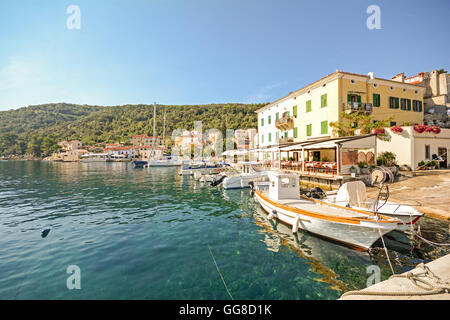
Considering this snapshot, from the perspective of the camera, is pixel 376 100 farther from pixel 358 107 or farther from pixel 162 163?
pixel 162 163

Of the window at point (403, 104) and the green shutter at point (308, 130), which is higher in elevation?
the window at point (403, 104)

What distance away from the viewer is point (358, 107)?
19.5m

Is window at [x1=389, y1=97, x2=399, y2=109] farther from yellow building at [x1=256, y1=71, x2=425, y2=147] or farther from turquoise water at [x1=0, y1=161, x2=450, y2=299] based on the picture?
turquoise water at [x1=0, y1=161, x2=450, y2=299]

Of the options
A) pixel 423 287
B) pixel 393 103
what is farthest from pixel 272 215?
pixel 393 103

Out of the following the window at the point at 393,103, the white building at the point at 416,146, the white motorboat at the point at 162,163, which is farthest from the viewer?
the white motorboat at the point at 162,163

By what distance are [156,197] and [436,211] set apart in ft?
58.8

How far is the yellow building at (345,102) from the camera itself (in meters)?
19.8

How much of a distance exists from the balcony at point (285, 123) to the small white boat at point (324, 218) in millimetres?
17125

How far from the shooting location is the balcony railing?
62.8ft

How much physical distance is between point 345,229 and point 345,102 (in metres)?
17.2

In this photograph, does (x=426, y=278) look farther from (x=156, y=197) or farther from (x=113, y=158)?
(x=113, y=158)

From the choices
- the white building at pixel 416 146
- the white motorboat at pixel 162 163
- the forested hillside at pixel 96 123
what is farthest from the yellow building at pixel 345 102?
the forested hillside at pixel 96 123

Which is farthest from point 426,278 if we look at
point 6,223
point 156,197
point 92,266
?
point 6,223

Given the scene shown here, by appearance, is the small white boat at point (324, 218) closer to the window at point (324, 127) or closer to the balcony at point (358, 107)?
the window at point (324, 127)
